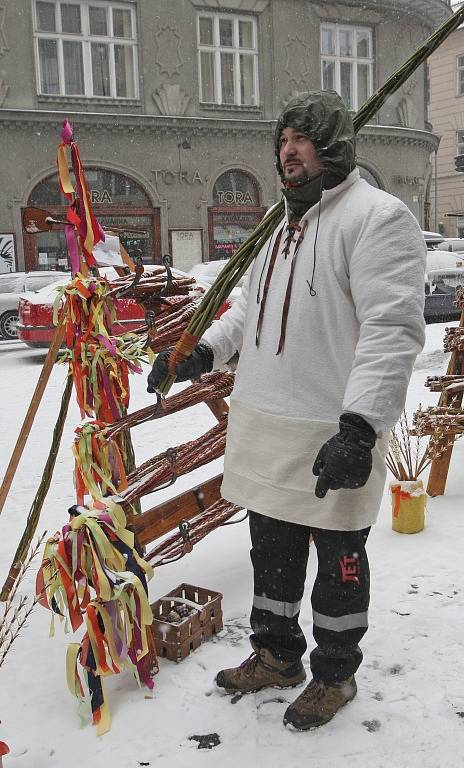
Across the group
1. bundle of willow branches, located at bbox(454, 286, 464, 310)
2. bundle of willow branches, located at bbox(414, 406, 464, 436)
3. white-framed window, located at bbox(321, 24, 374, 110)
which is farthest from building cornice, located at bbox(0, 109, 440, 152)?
bundle of willow branches, located at bbox(414, 406, 464, 436)

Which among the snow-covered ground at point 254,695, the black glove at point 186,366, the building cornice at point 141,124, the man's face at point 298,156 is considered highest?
the building cornice at point 141,124

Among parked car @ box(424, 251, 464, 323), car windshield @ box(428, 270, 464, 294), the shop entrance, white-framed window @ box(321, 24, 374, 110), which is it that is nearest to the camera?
parked car @ box(424, 251, 464, 323)

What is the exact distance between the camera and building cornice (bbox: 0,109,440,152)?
17484 millimetres

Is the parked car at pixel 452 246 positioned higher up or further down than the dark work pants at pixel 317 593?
higher up

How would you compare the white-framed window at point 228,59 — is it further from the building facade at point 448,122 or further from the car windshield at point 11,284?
the building facade at point 448,122

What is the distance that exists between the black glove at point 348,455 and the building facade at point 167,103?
16.9 m

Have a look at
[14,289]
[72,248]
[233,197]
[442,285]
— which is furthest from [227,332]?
[233,197]

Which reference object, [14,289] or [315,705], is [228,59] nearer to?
[14,289]

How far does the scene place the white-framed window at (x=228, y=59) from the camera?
64.4ft

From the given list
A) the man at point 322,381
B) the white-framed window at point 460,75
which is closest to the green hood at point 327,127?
the man at point 322,381

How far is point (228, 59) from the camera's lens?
19969 mm

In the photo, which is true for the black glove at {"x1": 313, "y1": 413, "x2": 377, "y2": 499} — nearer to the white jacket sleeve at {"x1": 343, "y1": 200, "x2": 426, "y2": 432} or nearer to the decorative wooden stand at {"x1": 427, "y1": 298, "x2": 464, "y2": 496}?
the white jacket sleeve at {"x1": 343, "y1": 200, "x2": 426, "y2": 432}

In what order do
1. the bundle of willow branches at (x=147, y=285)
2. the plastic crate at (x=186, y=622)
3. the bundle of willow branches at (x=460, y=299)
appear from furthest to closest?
the bundle of willow branches at (x=460, y=299) < the bundle of willow branches at (x=147, y=285) < the plastic crate at (x=186, y=622)

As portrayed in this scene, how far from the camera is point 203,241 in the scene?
19609 mm
